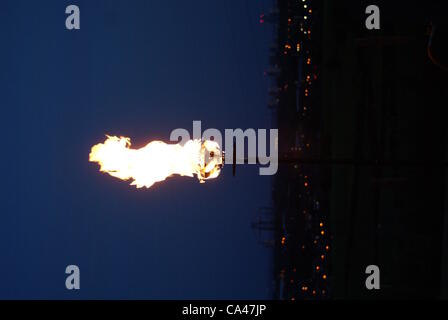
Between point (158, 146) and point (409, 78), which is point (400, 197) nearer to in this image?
point (409, 78)

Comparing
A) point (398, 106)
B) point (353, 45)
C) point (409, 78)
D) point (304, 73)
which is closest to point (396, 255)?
point (398, 106)

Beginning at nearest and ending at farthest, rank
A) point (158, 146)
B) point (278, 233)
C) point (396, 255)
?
point (158, 146)
point (396, 255)
point (278, 233)

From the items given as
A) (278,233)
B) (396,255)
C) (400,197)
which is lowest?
(278,233)

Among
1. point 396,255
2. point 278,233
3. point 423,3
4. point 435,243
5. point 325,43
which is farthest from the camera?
point 278,233

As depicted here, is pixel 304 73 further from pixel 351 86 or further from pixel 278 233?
pixel 278 233

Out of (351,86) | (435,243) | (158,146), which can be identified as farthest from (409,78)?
(158,146)

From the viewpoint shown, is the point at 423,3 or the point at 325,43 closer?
the point at 423,3

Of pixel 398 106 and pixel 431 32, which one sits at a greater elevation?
pixel 431 32
